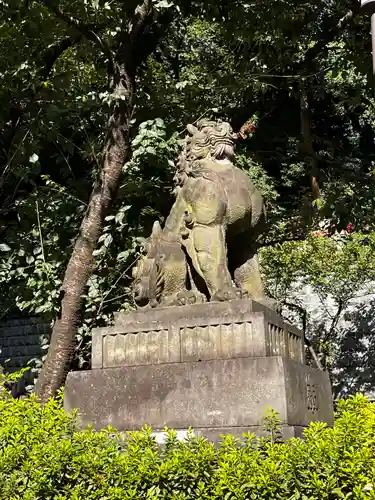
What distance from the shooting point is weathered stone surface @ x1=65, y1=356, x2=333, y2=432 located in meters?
5.09

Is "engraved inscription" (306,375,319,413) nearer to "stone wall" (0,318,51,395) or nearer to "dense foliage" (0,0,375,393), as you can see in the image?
"dense foliage" (0,0,375,393)

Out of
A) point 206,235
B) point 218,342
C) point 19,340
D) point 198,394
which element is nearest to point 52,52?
point 206,235

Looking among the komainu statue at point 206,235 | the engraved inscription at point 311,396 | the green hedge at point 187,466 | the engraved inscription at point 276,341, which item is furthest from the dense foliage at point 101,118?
the green hedge at point 187,466

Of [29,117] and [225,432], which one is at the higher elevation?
[29,117]

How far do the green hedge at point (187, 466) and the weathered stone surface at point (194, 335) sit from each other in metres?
0.82

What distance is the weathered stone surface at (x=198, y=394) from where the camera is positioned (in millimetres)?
5090

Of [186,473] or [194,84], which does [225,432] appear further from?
[194,84]

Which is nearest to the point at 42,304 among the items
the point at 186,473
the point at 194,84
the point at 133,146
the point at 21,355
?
the point at 133,146

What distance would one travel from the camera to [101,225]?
8047 mm

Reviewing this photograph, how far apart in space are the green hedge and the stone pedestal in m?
0.38

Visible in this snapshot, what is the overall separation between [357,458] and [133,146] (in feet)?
18.3

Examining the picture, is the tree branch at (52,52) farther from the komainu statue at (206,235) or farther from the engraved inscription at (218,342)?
the engraved inscription at (218,342)

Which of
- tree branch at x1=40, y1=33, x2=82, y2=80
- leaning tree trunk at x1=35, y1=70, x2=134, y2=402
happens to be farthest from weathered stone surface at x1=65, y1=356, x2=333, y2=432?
tree branch at x1=40, y1=33, x2=82, y2=80

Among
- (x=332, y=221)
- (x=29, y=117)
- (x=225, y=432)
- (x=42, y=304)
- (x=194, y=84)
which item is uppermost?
(x=194, y=84)
